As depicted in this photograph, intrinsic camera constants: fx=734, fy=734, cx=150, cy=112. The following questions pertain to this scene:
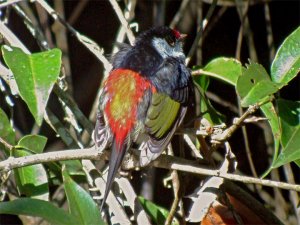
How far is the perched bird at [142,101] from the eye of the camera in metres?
2.49

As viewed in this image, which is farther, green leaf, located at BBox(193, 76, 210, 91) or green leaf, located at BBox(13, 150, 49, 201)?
green leaf, located at BBox(193, 76, 210, 91)

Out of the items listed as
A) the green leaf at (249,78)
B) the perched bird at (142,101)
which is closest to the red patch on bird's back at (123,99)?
the perched bird at (142,101)

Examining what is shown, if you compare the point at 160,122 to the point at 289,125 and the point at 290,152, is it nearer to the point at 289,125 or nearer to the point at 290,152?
the point at 289,125

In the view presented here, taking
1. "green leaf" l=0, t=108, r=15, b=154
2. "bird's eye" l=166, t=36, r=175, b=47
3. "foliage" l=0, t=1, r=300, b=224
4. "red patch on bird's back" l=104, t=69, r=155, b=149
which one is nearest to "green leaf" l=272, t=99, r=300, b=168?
"foliage" l=0, t=1, r=300, b=224

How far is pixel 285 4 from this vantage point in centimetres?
479

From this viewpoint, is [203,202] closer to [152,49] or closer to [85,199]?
[85,199]

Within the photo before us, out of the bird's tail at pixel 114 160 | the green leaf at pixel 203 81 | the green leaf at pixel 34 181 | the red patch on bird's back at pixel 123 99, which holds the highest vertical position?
the green leaf at pixel 203 81

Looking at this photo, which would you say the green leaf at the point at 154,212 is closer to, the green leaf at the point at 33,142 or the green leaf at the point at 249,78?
the green leaf at the point at 33,142

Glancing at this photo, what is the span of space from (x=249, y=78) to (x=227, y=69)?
0.36m

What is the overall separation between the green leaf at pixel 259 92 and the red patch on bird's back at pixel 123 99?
584 mm

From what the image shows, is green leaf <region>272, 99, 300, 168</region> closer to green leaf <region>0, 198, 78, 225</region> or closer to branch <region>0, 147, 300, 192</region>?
branch <region>0, 147, 300, 192</region>

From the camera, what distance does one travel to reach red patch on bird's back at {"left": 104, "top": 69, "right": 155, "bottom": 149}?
2.54 meters

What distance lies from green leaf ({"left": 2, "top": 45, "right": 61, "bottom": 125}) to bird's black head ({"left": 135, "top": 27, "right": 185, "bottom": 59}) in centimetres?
103

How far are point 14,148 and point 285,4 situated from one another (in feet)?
9.67
